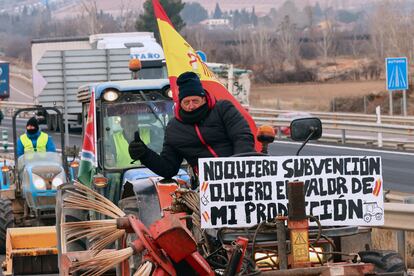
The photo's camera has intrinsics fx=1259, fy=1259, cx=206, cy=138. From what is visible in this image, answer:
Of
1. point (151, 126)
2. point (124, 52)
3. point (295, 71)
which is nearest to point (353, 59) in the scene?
point (295, 71)

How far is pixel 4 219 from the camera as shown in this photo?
1673 centimetres

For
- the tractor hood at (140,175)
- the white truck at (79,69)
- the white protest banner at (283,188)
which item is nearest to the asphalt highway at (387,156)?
the white truck at (79,69)

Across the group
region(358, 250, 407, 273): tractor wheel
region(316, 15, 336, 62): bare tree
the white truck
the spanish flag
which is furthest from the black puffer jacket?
region(316, 15, 336, 62): bare tree

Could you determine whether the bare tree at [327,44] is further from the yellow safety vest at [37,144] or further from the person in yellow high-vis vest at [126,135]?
the person in yellow high-vis vest at [126,135]

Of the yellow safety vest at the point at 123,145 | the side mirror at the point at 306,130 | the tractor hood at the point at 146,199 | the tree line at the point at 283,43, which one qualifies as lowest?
the tractor hood at the point at 146,199

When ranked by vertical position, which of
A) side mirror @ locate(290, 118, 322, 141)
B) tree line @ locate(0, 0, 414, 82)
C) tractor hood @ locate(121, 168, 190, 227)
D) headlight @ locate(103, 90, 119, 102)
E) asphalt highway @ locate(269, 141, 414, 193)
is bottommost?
asphalt highway @ locate(269, 141, 414, 193)

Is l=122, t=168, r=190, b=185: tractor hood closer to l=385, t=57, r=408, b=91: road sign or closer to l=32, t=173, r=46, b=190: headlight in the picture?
l=32, t=173, r=46, b=190: headlight

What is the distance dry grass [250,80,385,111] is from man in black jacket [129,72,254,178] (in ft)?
210

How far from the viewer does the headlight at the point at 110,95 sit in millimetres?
11883

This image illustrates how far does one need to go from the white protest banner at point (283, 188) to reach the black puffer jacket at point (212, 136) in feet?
3.35

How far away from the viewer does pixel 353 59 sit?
13438cm

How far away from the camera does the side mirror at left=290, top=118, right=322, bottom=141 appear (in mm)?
8664

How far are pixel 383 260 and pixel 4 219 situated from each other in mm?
9354

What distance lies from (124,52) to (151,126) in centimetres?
2073
